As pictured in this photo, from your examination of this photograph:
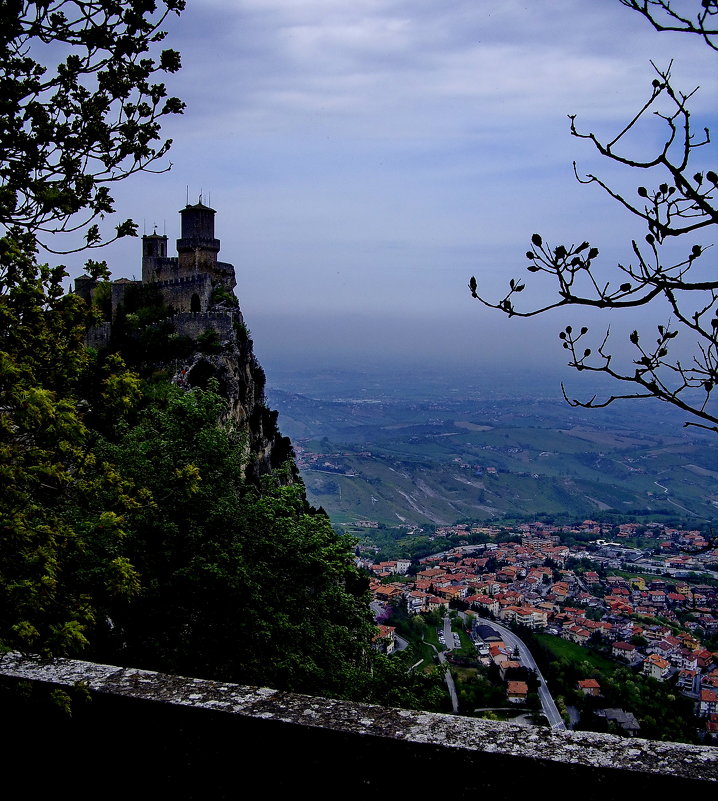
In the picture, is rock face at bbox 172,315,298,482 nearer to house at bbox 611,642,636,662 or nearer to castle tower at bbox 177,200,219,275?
castle tower at bbox 177,200,219,275

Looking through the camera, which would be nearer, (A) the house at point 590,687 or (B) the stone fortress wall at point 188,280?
(A) the house at point 590,687

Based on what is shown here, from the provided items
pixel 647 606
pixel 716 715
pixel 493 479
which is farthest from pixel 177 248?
pixel 493 479

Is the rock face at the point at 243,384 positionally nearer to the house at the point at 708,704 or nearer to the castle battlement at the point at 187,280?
the castle battlement at the point at 187,280

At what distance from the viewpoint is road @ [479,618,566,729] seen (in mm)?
26541

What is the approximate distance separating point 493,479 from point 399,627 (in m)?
108

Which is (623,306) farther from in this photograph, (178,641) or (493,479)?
(493,479)

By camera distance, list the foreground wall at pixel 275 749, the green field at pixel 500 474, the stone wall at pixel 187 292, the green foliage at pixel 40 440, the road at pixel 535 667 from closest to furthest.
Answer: the foreground wall at pixel 275 749
the green foliage at pixel 40 440
the road at pixel 535 667
the stone wall at pixel 187 292
the green field at pixel 500 474

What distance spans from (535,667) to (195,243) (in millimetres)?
28942

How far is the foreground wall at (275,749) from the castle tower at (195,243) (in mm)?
34407

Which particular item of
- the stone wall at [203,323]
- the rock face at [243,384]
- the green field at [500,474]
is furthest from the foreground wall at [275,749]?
the green field at [500,474]

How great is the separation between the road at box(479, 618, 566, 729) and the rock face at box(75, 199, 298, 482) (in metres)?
13.7

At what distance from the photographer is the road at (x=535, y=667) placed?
2654 cm

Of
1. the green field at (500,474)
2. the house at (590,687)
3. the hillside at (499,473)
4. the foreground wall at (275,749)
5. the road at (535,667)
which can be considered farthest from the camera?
the hillside at (499,473)

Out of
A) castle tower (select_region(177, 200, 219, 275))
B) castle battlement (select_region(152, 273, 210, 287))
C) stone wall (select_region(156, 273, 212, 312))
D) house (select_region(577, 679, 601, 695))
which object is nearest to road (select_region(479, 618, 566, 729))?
house (select_region(577, 679, 601, 695))
